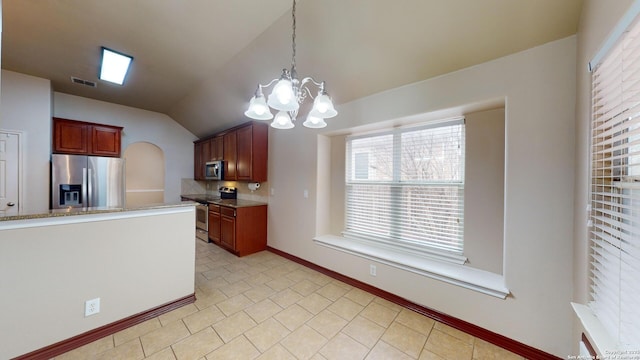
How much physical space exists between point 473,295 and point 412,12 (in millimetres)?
2424

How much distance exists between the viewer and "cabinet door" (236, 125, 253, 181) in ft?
12.9

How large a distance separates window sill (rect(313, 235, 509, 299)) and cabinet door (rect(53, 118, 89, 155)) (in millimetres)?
4634

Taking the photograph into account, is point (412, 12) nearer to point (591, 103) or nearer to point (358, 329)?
point (591, 103)

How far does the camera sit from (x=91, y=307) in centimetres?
178

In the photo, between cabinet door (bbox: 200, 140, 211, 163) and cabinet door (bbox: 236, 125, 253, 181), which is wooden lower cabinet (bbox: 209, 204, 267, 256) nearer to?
cabinet door (bbox: 236, 125, 253, 181)

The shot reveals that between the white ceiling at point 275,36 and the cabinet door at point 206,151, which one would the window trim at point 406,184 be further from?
the cabinet door at point 206,151

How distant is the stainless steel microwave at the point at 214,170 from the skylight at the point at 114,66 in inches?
79.1

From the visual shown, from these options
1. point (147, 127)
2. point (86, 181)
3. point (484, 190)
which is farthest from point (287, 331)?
point (147, 127)

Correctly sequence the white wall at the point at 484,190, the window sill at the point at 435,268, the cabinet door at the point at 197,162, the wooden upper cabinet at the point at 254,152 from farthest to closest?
the cabinet door at the point at 197,162, the wooden upper cabinet at the point at 254,152, the white wall at the point at 484,190, the window sill at the point at 435,268

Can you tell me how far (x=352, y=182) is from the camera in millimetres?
3191

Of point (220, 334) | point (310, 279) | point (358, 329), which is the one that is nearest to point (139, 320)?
point (220, 334)

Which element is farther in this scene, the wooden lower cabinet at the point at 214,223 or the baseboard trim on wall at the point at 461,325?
the wooden lower cabinet at the point at 214,223

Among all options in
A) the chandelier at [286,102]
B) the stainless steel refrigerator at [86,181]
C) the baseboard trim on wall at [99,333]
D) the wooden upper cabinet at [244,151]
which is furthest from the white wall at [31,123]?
the chandelier at [286,102]

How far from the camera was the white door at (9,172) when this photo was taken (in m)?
3.04
